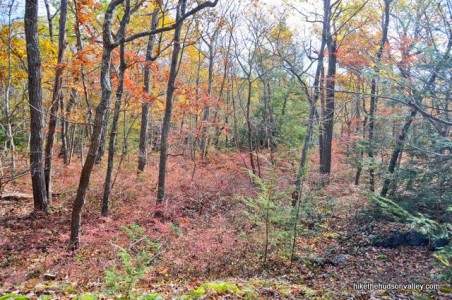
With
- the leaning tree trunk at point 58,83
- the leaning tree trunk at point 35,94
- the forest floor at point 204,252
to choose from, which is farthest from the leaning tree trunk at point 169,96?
the leaning tree trunk at point 35,94

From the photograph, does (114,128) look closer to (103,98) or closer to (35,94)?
(35,94)

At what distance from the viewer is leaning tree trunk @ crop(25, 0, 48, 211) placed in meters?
7.26

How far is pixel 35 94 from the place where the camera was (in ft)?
25.0

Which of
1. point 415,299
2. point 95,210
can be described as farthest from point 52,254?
point 415,299

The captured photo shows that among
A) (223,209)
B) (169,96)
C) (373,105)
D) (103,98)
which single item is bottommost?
(223,209)

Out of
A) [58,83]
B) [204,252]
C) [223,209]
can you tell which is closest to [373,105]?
[223,209]

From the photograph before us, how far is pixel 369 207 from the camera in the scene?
8406 millimetres

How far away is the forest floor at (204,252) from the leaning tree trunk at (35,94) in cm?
81

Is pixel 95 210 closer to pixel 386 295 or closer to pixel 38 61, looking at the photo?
pixel 38 61

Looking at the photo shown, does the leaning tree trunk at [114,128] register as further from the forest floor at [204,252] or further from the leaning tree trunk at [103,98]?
the leaning tree trunk at [103,98]

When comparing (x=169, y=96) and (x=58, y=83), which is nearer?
(x=58, y=83)

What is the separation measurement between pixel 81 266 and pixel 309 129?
643 centimetres

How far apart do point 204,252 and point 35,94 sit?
5.95 meters

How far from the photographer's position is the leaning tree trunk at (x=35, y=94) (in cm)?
726
